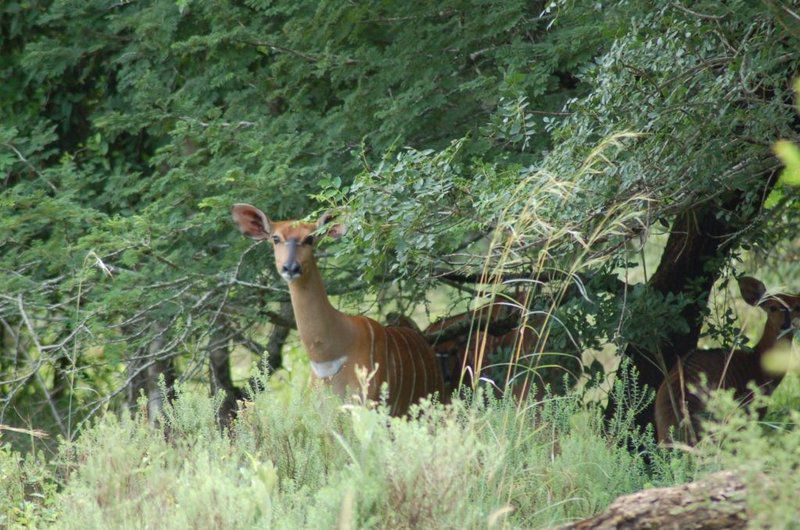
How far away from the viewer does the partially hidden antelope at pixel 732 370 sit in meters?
6.88

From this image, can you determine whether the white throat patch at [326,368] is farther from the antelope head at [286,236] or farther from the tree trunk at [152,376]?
the tree trunk at [152,376]

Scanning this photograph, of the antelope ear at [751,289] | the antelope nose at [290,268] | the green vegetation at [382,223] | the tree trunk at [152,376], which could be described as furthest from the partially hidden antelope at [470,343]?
the tree trunk at [152,376]

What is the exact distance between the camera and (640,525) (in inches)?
129

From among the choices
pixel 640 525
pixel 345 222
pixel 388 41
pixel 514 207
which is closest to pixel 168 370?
pixel 388 41

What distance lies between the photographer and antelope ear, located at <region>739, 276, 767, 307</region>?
7.28 meters

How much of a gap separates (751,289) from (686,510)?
4.33 m

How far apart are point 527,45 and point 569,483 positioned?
114 inches

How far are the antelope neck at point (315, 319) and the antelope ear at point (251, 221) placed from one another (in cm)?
31

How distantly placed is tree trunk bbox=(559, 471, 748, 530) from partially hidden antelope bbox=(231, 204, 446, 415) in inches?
127

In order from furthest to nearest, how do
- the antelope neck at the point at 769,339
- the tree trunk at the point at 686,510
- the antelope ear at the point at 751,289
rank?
1. the antelope neck at the point at 769,339
2. the antelope ear at the point at 751,289
3. the tree trunk at the point at 686,510

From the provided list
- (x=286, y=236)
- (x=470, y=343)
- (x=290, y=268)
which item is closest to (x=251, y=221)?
(x=286, y=236)

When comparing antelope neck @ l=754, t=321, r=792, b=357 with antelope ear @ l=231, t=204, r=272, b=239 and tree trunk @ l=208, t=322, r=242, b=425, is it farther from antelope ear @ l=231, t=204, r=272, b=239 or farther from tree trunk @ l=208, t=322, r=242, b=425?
tree trunk @ l=208, t=322, r=242, b=425

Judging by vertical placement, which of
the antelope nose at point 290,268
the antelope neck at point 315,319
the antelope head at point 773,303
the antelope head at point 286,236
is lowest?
the antelope head at point 773,303

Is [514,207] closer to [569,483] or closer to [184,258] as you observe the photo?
[569,483]
